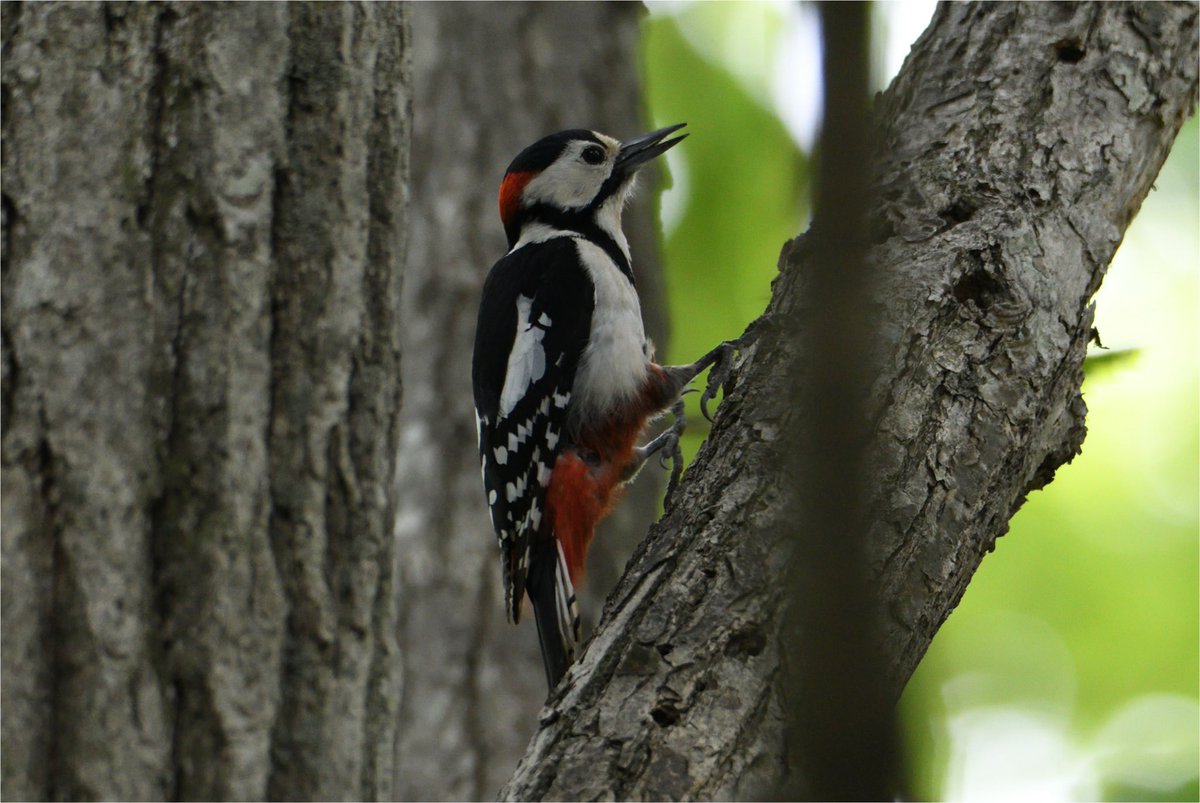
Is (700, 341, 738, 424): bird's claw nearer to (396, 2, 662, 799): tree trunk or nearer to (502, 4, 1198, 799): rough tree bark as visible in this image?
(502, 4, 1198, 799): rough tree bark

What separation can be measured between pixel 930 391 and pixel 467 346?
294 centimetres

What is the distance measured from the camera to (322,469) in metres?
2.03

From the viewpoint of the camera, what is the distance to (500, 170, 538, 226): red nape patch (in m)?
4.16

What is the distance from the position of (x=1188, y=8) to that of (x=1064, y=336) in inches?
36.9

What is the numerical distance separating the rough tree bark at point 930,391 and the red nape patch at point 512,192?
69.7 inches

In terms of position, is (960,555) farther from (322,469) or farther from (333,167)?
(333,167)

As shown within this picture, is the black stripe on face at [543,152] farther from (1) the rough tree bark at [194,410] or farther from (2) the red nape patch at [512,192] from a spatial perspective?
(1) the rough tree bark at [194,410]

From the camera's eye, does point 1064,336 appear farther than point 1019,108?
No

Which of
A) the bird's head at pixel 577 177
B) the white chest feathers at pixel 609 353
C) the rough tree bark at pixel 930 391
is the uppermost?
the bird's head at pixel 577 177

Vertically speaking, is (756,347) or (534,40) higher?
(534,40)

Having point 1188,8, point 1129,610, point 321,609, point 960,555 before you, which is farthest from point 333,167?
point 1129,610

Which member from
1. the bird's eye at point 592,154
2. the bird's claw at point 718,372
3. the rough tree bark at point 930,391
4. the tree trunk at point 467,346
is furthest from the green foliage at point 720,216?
the rough tree bark at point 930,391

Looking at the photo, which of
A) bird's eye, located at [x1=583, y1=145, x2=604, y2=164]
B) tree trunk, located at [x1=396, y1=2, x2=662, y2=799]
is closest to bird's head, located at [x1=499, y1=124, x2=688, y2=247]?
bird's eye, located at [x1=583, y1=145, x2=604, y2=164]

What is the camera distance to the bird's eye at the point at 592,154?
4164 mm
